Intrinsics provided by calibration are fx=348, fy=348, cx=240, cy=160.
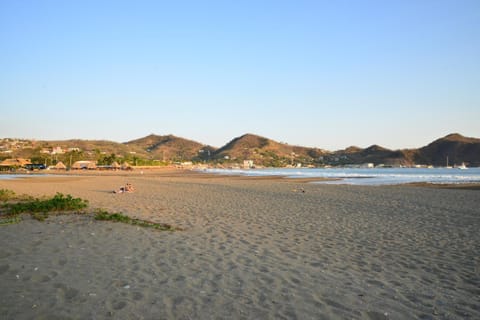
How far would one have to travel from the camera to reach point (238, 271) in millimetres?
6176

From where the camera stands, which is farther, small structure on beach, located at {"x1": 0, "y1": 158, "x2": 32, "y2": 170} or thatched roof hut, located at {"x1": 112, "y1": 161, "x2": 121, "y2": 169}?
thatched roof hut, located at {"x1": 112, "y1": 161, "x2": 121, "y2": 169}

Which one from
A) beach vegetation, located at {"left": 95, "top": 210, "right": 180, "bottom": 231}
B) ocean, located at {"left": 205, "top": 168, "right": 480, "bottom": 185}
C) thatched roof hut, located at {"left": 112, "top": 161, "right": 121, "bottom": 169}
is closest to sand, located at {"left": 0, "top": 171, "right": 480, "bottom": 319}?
beach vegetation, located at {"left": 95, "top": 210, "right": 180, "bottom": 231}

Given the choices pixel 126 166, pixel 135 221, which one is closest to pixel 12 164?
pixel 126 166

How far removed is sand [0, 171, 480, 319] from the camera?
458 centimetres

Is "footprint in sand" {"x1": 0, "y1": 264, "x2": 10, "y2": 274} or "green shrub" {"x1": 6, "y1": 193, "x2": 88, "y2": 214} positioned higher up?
"green shrub" {"x1": 6, "y1": 193, "x2": 88, "y2": 214}

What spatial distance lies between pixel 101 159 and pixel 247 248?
106007 millimetres

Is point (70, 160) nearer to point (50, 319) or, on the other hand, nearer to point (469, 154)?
point (50, 319)

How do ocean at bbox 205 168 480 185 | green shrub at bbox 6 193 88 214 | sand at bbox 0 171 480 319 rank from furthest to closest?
ocean at bbox 205 168 480 185 < green shrub at bbox 6 193 88 214 < sand at bbox 0 171 480 319

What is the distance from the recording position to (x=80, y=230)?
959 centimetres

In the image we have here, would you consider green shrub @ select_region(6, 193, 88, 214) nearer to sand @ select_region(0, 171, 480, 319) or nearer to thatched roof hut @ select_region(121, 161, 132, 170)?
sand @ select_region(0, 171, 480, 319)

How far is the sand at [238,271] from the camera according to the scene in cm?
458

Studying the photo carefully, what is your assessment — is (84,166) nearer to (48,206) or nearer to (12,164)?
(12,164)

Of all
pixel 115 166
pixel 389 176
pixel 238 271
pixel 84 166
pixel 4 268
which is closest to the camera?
pixel 4 268

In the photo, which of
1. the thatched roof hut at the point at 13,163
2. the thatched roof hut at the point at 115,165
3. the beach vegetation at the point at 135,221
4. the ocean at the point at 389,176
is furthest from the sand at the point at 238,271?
the thatched roof hut at the point at 13,163
